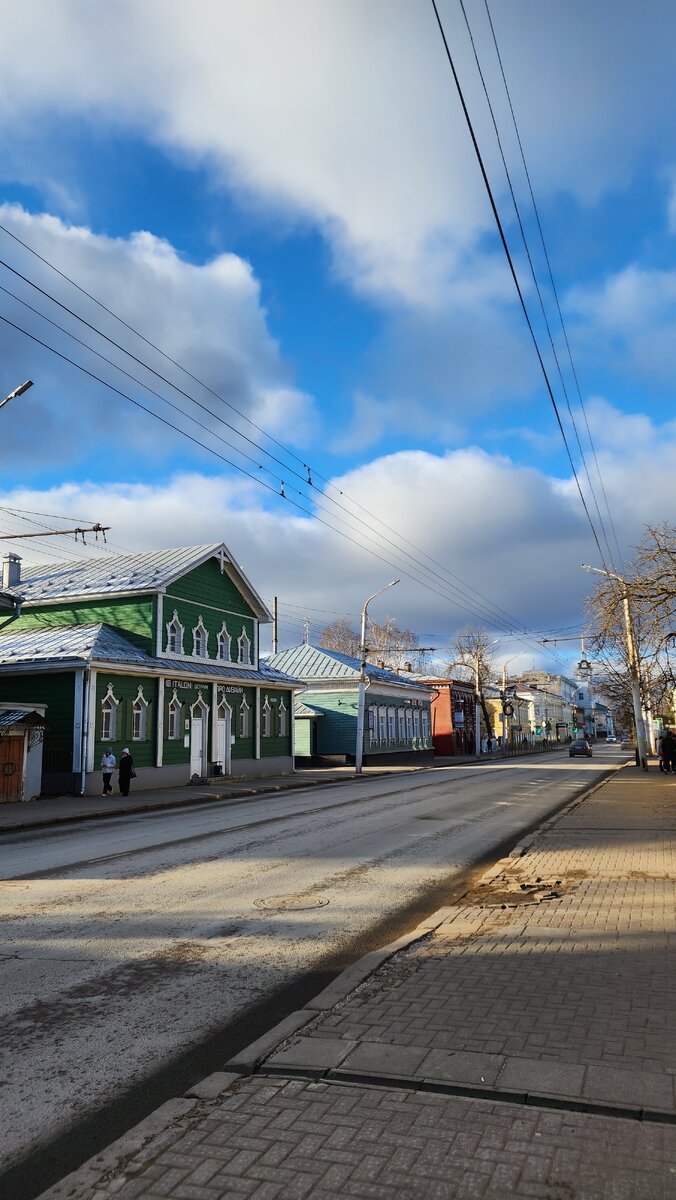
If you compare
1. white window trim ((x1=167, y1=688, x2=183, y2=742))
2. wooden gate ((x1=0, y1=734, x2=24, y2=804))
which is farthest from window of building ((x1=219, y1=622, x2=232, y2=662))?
wooden gate ((x1=0, y1=734, x2=24, y2=804))

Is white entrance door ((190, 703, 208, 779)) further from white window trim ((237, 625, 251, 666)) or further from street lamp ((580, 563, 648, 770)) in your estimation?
street lamp ((580, 563, 648, 770))

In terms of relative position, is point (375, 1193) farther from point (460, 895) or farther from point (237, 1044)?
point (460, 895)

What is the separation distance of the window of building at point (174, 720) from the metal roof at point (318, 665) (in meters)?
19.0

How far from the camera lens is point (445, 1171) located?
3158 millimetres

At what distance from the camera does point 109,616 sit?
30.3 metres

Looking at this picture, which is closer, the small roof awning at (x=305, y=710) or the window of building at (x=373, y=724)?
the small roof awning at (x=305, y=710)

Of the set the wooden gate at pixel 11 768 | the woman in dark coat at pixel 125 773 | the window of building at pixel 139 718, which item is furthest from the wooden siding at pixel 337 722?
the wooden gate at pixel 11 768

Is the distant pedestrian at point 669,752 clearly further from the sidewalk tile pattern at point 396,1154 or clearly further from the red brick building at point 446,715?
the red brick building at point 446,715

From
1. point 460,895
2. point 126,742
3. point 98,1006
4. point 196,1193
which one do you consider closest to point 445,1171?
point 196,1193

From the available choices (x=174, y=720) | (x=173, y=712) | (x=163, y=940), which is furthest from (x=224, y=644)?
(x=163, y=940)

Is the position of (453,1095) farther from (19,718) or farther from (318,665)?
(318,665)

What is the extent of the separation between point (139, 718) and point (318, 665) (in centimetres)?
2316

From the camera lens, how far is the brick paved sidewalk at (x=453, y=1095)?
124 inches

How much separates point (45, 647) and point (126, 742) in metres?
4.15
